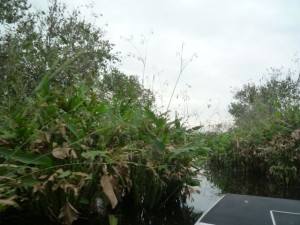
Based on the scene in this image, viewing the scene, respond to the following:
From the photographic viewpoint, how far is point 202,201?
3.12 m

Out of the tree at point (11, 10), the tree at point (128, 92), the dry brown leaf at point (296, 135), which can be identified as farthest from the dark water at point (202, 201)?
the tree at point (11, 10)

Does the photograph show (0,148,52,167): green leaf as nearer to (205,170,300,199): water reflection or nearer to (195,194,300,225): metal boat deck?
(195,194,300,225): metal boat deck

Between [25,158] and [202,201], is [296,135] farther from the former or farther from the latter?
[25,158]

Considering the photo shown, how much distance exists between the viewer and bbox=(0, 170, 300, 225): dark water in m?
2.20

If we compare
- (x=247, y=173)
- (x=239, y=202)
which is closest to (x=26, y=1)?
(x=247, y=173)

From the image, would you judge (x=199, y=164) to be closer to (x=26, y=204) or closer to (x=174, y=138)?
(x=174, y=138)

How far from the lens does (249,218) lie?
4.40ft

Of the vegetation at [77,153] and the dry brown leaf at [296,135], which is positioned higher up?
the dry brown leaf at [296,135]

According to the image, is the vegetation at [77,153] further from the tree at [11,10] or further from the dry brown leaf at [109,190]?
the tree at [11,10]

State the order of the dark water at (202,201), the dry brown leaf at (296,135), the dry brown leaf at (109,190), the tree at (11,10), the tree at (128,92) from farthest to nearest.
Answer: the tree at (11,10) → the dry brown leaf at (296,135) → the tree at (128,92) → the dark water at (202,201) → the dry brown leaf at (109,190)

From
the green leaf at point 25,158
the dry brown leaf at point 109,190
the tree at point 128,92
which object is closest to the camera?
the green leaf at point 25,158

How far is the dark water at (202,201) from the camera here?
220 centimetres

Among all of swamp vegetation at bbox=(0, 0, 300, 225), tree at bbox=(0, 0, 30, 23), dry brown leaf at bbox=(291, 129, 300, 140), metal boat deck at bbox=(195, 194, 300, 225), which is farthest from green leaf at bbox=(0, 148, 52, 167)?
tree at bbox=(0, 0, 30, 23)

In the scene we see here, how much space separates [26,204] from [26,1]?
8.95 metres
